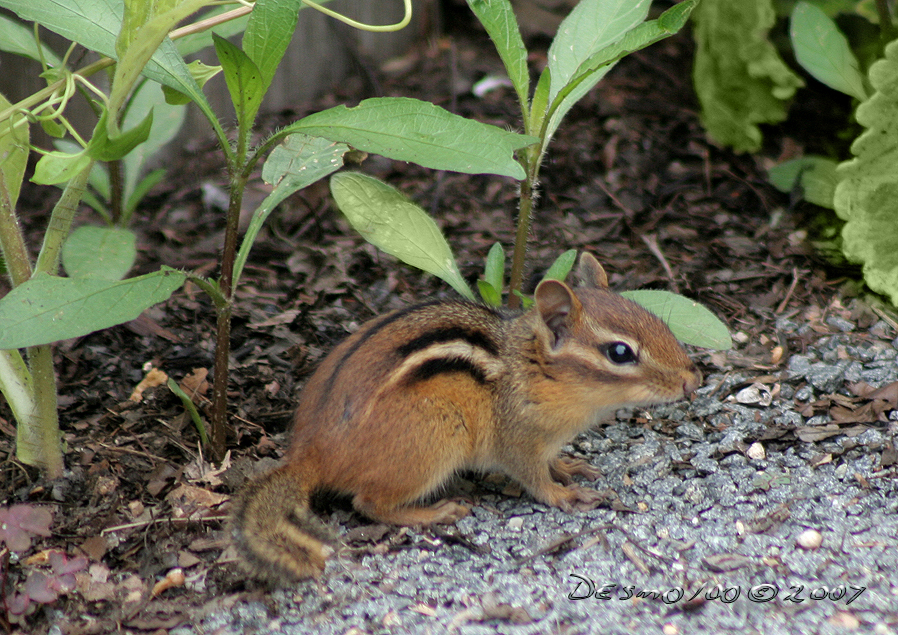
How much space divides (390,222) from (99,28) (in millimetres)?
1188

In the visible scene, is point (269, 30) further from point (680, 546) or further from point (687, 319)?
point (680, 546)

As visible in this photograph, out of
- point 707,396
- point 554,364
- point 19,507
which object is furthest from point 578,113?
point 19,507

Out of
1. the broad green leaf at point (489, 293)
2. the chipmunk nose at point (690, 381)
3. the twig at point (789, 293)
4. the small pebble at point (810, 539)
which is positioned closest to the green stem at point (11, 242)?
the broad green leaf at point (489, 293)

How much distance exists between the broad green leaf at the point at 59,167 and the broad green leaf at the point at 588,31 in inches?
69.7

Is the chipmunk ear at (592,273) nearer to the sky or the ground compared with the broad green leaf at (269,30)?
nearer to the ground

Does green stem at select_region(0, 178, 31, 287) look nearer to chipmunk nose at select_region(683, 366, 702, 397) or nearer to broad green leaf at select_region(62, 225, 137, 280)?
broad green leaf at select_region(62, 225, 137, 280)

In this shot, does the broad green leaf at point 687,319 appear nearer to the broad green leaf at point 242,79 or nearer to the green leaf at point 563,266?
the green leaf at point 563,266

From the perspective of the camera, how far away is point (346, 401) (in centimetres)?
312

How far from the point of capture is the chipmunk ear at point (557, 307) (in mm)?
3246

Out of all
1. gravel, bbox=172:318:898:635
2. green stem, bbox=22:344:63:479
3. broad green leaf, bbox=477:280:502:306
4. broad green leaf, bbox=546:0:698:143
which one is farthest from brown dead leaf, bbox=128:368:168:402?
broad green leaf, bbox=546:0:698:143

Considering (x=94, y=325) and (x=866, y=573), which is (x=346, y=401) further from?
(x=866, y=573)

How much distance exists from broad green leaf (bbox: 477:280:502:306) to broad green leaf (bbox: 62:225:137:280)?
4.29 feet

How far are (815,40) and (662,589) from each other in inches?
119

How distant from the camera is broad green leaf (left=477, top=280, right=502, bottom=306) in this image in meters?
3.64
